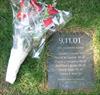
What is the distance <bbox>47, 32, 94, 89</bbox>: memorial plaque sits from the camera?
297cm

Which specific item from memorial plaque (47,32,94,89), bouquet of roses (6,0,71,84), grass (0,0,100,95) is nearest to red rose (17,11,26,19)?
bouquet of roses (6,0,71,84)

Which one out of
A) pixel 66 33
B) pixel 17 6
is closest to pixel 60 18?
pixel 66 33

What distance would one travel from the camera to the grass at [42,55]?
2.96m

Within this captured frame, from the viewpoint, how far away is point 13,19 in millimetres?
3084

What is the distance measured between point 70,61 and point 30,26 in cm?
39

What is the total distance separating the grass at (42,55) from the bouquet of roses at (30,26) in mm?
53

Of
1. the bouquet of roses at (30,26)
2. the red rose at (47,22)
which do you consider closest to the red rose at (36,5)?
the bouquet of roses at (30,26)

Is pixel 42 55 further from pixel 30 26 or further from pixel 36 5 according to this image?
pixel 36 5

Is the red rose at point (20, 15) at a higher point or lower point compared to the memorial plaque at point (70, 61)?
higher

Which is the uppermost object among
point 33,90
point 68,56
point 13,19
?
point 13,19

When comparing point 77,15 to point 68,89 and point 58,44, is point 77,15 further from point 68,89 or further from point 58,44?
point 68,89

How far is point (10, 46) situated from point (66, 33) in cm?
44

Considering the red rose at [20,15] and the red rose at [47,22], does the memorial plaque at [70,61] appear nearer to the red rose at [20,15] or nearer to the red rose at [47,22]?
the red rose at [47,22]

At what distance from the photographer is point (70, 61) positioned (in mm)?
3004
